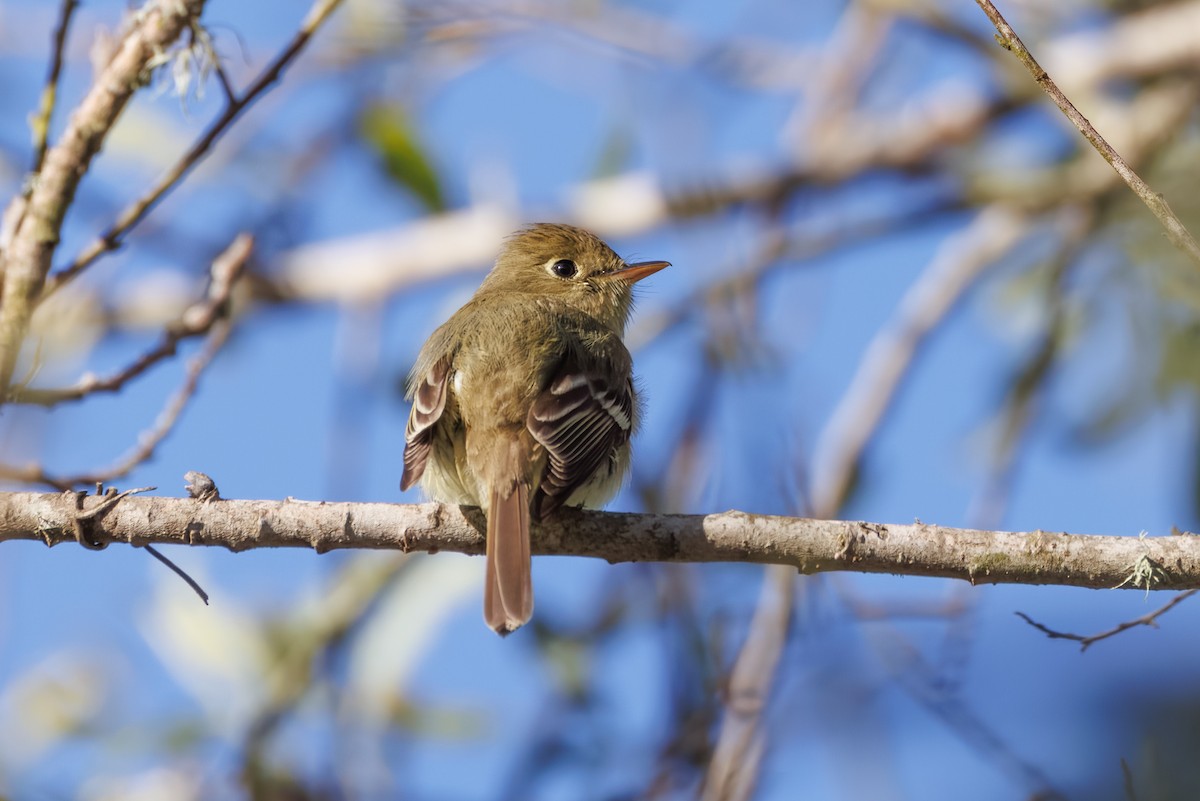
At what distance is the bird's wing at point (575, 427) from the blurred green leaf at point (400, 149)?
2.52 metres

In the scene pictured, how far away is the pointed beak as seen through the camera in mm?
5802

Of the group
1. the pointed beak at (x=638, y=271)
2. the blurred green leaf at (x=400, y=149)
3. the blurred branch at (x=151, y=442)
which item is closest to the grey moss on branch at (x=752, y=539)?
the blurred branch at (x=151, y=442)

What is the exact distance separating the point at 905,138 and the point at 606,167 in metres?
1.55

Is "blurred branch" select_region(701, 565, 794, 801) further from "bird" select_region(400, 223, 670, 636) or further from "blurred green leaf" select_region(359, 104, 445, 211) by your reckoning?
"blurred green leaf" select_region(359, 104, 445, 211)

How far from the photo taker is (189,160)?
368cm

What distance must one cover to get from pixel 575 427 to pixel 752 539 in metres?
1.05

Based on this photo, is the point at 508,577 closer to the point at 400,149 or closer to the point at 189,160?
the point at 189,160

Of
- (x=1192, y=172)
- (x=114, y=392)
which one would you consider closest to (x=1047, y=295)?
(x=1192, y=172)

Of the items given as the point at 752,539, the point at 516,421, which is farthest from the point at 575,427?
the point at 752,539

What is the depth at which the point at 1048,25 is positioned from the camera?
7.55 meters

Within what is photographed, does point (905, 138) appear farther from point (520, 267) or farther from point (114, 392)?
point (114, 392)

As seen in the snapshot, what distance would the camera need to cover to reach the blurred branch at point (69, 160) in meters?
3.54

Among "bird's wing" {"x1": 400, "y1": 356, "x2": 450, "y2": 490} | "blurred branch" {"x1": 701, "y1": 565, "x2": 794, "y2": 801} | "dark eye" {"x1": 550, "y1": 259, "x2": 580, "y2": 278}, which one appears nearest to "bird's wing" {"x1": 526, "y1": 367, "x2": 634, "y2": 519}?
"bird's wing" {"x1": 400, "y1": 356, "x2": 450, "y2": 490}

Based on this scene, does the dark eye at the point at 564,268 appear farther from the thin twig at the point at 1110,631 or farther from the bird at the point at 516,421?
the thin twig at the point at 1110,631
